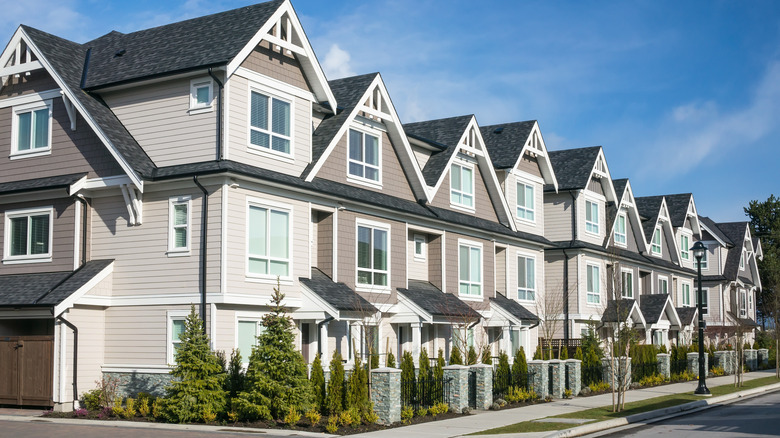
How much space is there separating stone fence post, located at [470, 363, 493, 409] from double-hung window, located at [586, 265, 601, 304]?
69.6 feet

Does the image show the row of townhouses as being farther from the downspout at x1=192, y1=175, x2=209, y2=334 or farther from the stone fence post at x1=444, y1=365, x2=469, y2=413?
the stone fence post at x1=444, y1=365, x2=469, y2=413

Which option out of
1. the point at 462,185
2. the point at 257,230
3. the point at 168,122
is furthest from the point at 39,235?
the point at 462,185

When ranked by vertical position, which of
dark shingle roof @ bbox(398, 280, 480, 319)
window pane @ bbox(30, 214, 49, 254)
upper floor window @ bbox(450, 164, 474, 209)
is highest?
upper floor window @ bbox(450, 164, 474, 209)

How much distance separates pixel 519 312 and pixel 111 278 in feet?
60.3

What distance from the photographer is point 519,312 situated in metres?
37.0

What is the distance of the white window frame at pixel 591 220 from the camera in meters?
47.2

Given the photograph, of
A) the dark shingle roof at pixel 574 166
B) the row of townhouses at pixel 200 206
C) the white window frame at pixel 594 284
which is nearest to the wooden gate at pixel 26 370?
the row of townhouses at pixel 200 206

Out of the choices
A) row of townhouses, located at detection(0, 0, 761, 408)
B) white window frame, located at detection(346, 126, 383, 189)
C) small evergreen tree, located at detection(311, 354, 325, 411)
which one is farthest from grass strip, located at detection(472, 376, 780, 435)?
white window frame, located at detection(346, 126, 383, 189)

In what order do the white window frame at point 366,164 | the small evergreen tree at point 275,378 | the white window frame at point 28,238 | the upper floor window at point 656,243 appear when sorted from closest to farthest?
the small evergreen tree at point 275,378 < the white window frame at point 28,238 < the white window frame at point 366,164 < the upper floor window at point 656,243

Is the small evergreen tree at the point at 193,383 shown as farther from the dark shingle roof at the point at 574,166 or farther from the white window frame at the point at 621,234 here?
the white window frame at the point at 621,234

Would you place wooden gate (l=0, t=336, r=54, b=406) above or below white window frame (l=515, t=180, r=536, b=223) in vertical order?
below

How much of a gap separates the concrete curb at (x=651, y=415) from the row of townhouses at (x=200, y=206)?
11.9 feet

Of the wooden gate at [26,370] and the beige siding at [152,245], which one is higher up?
the beige siding at [152,245]

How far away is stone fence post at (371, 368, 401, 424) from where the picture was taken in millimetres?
21688
